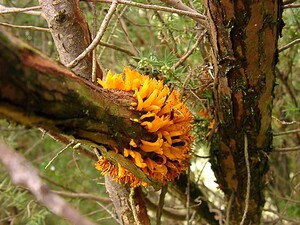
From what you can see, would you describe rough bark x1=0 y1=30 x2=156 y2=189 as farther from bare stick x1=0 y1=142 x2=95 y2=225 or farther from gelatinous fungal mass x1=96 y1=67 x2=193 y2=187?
bare stick x1=0 y1=142 x2=95 y2=225

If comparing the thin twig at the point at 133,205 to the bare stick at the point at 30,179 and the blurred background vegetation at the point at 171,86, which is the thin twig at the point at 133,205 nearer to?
the blurred background vegetation at the point at 171,86

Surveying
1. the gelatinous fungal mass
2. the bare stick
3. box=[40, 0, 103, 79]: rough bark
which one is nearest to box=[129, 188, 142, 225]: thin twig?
the gelatinous fungal mass

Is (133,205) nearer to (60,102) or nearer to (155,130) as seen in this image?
(155,130)

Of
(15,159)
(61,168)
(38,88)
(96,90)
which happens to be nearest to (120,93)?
(96,90)

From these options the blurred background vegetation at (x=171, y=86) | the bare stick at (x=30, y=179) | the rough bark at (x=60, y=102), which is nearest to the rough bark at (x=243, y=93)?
the blurred background vegetation at (x=171, y=86)

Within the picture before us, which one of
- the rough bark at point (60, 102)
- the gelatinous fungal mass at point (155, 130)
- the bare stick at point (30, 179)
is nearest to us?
the bare stick at point (30, 179)

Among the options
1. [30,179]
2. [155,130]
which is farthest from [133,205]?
[30,179]
